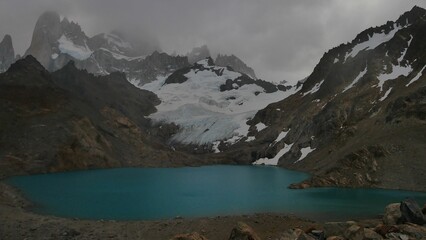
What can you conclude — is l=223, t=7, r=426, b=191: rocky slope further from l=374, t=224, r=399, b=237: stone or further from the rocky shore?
l=374, t=224, r=399, b=237: stone

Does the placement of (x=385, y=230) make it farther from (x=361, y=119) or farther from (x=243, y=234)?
(x=361, y=119)

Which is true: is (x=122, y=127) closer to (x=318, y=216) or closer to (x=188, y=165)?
(x=188, y=165)

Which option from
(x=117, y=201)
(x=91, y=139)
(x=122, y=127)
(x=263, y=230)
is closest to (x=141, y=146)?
(x=122, y=127)

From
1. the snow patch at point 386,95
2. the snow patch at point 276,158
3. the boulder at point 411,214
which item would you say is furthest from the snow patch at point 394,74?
the boulder at point 411,214

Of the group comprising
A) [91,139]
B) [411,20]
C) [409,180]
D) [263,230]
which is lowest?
[263,230]

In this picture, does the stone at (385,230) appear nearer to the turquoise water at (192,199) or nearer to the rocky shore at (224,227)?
the rocky shore at (224,227)

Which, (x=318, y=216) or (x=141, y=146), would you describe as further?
(x=141, y=146)
